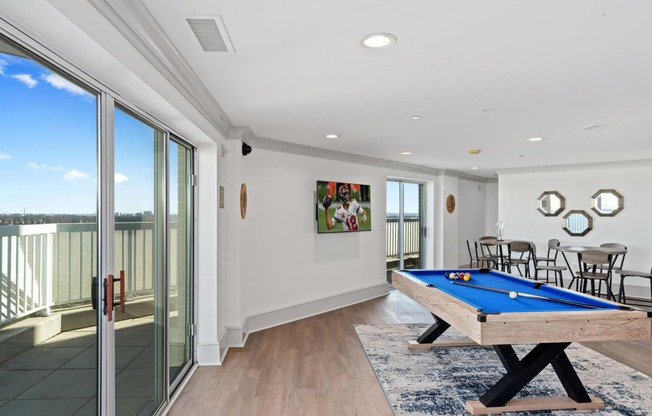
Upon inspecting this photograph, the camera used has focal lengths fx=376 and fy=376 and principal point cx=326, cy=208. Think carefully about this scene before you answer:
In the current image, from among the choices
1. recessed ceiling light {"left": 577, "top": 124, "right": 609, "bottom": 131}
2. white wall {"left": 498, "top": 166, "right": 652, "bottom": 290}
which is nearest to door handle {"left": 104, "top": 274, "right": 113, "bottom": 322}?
recessed ceiling light {"left": 577, "top": 124, "right": 609, "bottom": 131}

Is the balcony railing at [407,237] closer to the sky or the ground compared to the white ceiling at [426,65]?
closer to the ground

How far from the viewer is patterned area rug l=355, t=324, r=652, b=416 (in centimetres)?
283

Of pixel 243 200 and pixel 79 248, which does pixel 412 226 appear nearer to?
pixel 243 200

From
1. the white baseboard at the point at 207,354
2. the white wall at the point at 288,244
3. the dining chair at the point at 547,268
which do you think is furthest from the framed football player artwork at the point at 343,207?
the dining chair at the point at 547,268

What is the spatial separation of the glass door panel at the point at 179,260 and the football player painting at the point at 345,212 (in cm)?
239

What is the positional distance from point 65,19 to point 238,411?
2.61 meters

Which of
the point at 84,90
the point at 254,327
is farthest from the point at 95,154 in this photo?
the point at 254,327

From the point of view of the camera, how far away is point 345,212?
5793 millimetres

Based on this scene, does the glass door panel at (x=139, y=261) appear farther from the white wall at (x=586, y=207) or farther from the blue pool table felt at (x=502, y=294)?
the white wall at (x=586, y=207)

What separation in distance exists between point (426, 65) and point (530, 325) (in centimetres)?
179

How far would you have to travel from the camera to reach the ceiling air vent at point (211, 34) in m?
1.83

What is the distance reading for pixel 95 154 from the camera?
1.87 meters

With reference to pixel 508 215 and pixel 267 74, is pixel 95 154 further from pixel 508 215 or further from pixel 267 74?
pixel 508 215

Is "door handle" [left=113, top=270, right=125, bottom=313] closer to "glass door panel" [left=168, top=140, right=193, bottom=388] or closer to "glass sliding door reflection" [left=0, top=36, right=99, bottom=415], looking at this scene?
"glass sliding door reflection" [left=0, top=36, right=99, bottom=415]
